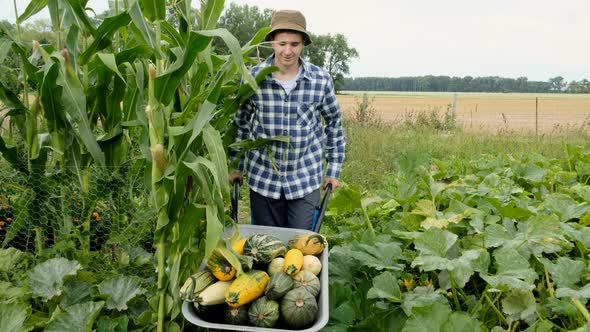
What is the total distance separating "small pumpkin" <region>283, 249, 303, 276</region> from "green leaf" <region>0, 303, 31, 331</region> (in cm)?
102

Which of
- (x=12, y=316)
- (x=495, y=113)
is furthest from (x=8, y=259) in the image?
(x=495, y=113)

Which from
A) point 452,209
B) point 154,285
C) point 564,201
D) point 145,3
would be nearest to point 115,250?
point 154,285

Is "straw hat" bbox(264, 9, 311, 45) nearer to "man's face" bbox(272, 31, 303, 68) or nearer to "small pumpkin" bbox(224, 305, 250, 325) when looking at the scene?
"man's face" bbox(272, 31, 303, 68)

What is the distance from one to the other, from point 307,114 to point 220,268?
130 centimetres

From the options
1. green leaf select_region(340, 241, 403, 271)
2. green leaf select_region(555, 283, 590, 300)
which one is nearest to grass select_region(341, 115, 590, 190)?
green leaf select_region(340, 241, 403, 271)

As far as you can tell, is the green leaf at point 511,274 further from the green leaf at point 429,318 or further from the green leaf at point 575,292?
the green leaf at point 429,318

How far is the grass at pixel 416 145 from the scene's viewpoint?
6773 mm

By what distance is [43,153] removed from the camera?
2.35 meters

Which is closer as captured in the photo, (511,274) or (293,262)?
(293,262)

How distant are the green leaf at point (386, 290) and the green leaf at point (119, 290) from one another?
1.02 m

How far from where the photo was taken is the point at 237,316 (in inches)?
70.7

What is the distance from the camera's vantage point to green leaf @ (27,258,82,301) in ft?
6.60

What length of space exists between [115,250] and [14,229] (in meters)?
0.49

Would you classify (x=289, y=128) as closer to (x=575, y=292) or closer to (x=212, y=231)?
(x=212, y=231)
